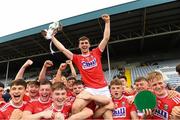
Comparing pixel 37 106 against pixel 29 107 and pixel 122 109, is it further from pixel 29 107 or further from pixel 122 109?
pixel 122 109

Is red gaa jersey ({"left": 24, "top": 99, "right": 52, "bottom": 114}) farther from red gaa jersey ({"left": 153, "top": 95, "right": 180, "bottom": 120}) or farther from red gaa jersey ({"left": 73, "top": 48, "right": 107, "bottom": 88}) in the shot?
red gaa jersey ({"left": 153, "top": 95, "right": 180, "bottom": 120})

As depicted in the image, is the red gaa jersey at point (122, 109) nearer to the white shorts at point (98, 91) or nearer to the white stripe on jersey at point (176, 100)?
the white shorts at point (98, 91)

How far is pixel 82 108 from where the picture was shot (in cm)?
396

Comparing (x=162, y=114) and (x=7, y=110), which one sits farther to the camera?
(x=7, y=110)

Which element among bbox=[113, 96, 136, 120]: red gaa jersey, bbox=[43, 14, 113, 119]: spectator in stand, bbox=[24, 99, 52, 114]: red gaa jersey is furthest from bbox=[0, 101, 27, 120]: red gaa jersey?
bbox=[113, 96, 136, 120]: red gaa jersey

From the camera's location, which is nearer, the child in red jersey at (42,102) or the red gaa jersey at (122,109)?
the child in red jersey at (42,102)

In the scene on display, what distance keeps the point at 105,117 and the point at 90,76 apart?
0.70 meters

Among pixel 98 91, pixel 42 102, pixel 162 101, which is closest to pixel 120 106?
pixel 98 91

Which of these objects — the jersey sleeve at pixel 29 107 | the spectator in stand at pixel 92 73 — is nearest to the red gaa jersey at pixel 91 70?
the spectator in stand at pixel 92 73

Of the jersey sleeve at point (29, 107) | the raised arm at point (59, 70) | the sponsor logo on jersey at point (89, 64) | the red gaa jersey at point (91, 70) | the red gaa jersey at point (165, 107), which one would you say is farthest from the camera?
the raised arm at point (59, 70)

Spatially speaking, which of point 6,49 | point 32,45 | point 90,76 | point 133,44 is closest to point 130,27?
point 133,44

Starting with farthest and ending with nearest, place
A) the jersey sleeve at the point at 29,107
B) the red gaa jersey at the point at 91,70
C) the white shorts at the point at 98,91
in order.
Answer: the red gaa jersey at the point at 91,70 → the white shorts at the point at 98,91 → the jersey sleeve at the point at 29,107

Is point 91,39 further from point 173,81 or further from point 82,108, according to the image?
point 82,108

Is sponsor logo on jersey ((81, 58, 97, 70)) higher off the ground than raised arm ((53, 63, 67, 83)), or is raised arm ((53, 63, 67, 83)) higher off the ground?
raised arm ((53, 63, 67, 83))
